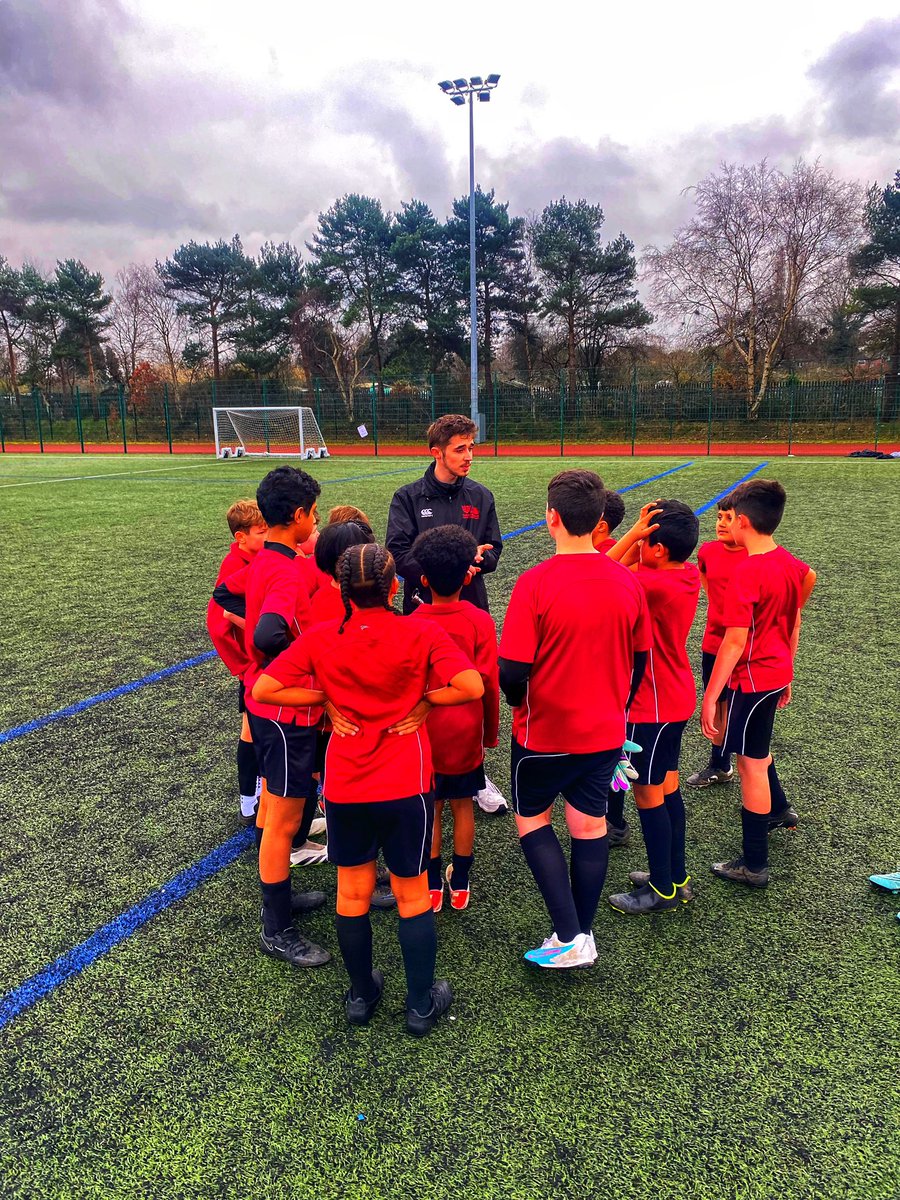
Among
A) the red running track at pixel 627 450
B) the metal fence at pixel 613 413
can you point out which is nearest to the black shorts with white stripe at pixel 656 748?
the red running track at pixel 627 450

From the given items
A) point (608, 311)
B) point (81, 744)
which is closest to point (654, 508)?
point (81, 744)

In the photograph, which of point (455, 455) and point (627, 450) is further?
point (627, 450)

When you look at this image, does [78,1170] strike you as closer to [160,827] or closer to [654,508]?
[160,827]

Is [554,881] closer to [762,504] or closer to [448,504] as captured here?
[762,504]

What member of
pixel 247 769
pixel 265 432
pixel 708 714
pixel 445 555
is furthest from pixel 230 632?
pixel 265 432

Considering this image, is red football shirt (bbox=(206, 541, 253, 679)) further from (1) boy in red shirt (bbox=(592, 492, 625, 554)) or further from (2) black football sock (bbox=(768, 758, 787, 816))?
(2) black football sock (bbox=(768, 758, 787, 816))

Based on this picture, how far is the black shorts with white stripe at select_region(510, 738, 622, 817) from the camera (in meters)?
2.29

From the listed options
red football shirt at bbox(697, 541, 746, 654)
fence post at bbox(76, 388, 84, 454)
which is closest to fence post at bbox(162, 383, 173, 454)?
fence post at bbox(76, 388, 84, 454)

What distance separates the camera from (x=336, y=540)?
252 centimetres

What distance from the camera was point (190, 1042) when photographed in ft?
7.06

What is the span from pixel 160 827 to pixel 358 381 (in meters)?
43.2

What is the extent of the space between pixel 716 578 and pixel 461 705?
5.25ft

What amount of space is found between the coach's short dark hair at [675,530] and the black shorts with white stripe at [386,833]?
1200 mm

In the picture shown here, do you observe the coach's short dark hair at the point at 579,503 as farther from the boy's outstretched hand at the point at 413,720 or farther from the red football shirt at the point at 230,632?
the red football shirt at the point at 230,632
